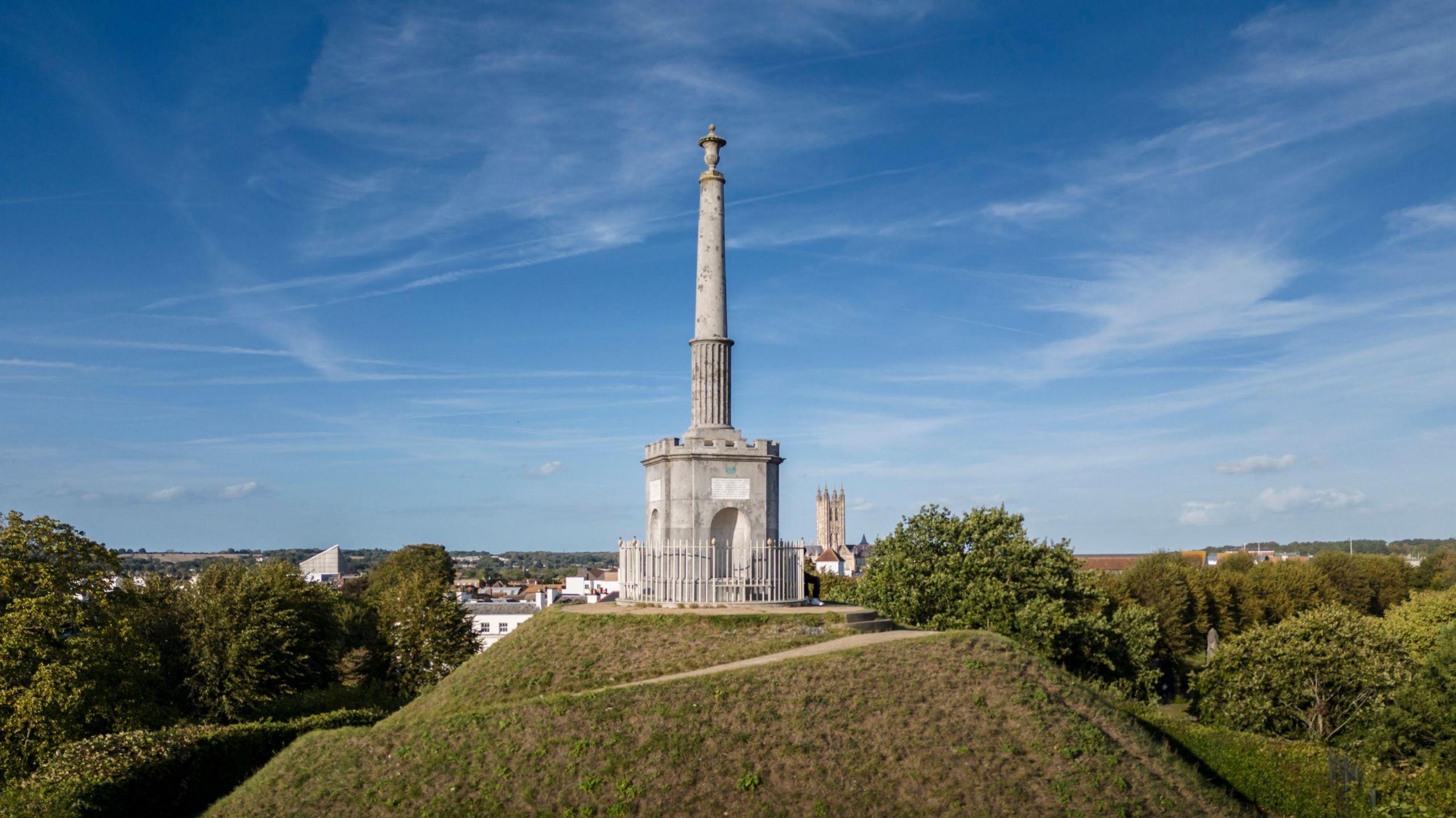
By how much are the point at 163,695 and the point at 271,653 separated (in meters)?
4.05

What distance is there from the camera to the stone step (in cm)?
2612

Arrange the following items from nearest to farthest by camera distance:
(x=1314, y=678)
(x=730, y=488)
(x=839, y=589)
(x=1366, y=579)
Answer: (x=730, y=488), (x=1314, y=678), (x=839, y=589), (x=1366, y=579)

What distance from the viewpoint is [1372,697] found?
Answer: 35688mm

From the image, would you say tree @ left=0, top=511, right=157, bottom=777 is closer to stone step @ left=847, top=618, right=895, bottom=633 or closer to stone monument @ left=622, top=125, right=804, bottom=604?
stone monument @ left=622, top=125, right=804, bottom=604

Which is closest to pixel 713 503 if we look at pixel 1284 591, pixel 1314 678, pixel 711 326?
pixel 711 326

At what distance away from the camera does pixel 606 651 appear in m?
23.8

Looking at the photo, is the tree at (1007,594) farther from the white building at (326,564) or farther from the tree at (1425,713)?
the white building at (326,564)

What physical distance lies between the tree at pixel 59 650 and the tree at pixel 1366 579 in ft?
263

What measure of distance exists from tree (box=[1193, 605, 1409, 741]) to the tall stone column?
22.8 metres

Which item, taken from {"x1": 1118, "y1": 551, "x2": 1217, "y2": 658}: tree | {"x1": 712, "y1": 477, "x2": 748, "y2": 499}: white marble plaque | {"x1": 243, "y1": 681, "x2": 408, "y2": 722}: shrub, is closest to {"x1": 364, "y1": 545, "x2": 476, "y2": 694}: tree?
{"x1": 243, "y1": 681, "x2": 408, "y2": 722}: shrub

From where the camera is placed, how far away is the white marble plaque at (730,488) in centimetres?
2886

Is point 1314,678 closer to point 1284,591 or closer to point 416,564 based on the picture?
point 1284,591

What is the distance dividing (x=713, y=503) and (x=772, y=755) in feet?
36.4

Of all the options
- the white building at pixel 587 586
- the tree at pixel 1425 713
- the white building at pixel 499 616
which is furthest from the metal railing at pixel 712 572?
the white building at pixel 587 586
